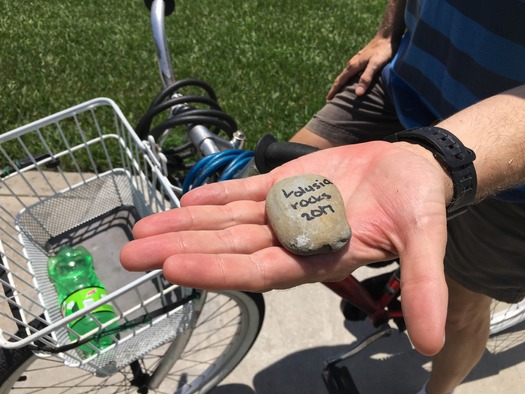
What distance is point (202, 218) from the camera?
125 cm

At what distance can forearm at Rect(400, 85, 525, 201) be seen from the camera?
1.22 metres

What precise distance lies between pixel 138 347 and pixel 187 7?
164 inches

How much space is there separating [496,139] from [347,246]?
0.46 meters

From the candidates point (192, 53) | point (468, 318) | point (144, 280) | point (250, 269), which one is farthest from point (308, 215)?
point (192, 53)

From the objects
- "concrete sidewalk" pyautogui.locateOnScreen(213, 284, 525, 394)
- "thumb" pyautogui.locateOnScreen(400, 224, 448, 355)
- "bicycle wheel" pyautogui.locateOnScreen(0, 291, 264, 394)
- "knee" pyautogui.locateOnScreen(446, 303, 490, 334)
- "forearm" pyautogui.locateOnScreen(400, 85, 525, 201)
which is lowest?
"concrete sidewalk" pyautogui.locateOnScreen(213, 284, 525, 394)

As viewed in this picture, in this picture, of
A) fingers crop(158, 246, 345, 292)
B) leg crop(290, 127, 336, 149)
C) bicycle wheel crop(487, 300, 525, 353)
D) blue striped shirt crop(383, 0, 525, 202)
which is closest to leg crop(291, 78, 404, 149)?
leg crop(290, 127, 336, 149)

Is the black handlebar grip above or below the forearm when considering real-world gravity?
above

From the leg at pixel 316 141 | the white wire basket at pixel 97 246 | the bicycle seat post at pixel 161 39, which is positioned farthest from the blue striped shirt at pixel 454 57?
the white wire basket at pixel 97 246

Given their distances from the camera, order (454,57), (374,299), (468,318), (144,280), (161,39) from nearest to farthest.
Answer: (144,280), (454,57), (161,39), (468,318), (374,299)

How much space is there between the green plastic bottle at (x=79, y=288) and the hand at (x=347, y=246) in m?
0.46

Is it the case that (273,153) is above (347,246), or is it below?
above

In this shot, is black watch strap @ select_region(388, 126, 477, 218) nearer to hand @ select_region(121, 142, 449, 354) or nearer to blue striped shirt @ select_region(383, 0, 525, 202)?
hand @ select_region(121, 142, 449, 354)

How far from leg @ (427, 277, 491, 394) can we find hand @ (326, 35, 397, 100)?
2.85 ft

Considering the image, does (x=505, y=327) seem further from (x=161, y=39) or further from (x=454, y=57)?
(x=161, y=39)
